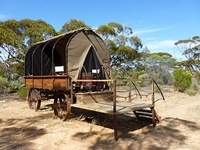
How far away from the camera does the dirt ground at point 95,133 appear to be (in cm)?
506

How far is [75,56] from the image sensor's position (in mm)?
7703

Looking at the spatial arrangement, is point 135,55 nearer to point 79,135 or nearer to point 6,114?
point 6,114

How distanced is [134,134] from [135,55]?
1535 centimetres

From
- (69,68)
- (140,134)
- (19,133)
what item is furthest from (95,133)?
(69,68)

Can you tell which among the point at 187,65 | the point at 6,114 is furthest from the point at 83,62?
the point at 187,65

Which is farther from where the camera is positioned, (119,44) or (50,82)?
(119,44)

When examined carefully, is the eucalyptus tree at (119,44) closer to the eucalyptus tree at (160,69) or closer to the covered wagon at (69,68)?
the eucalyptus tree at (160,69)

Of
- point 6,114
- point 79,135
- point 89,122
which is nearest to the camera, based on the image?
point 79,135

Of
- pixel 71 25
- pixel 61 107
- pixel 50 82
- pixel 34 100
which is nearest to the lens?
pixel 50 82

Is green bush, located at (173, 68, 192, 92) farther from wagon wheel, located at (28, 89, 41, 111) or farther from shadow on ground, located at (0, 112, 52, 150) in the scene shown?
shadow on ground, located at (0, 112, 52, 150)

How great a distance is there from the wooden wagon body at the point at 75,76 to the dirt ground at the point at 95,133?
1.85 ft

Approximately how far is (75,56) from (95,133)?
2.75 m

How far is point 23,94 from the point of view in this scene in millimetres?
12359

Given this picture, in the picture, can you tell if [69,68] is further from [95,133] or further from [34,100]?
[34,100]
